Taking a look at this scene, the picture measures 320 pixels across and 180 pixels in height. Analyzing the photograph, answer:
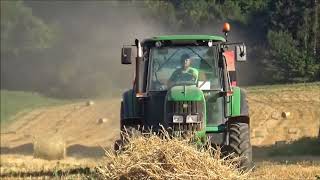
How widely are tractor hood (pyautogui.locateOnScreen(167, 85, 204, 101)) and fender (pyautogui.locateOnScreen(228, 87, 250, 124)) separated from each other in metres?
0.87

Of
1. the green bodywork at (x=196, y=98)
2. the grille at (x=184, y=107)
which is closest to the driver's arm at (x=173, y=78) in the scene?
the green bodywork at (x=196, y=98)

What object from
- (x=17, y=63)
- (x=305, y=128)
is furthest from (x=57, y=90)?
(x=305, y=128)

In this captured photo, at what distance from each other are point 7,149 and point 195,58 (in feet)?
58.4

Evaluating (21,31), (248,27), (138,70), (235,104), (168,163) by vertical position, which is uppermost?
(21,31)

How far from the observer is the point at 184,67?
426 inches

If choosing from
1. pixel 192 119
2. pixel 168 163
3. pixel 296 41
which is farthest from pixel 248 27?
pixel 168 163

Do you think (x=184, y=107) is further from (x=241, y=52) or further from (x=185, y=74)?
(x=241, y=52)

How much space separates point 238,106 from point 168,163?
365 centimetres

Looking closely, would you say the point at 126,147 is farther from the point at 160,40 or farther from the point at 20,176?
the point at 20,176

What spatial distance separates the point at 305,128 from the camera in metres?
23.0

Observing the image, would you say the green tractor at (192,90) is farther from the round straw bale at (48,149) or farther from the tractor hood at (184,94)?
the round straw bale at (48,149)

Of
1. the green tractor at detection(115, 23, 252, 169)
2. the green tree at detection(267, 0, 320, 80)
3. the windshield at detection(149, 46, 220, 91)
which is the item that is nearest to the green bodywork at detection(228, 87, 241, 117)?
the green tractor at detection(115, 23, 252, 169)

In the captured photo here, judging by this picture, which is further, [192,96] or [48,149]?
[48,149]

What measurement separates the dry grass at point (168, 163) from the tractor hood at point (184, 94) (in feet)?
5.94
